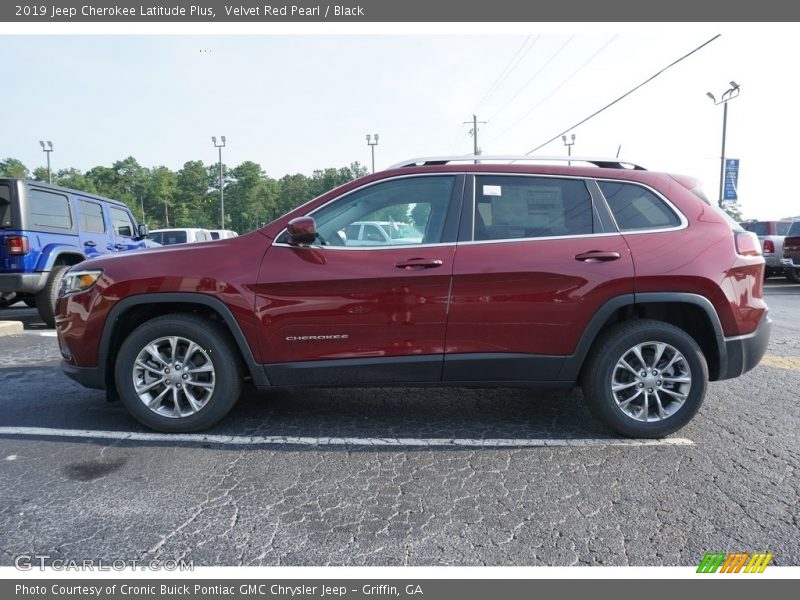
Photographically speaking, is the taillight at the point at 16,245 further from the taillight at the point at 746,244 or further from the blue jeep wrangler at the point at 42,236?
the taillight at the point at 746,244

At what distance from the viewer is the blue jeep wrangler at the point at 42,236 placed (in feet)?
23.5

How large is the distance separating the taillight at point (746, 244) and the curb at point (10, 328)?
8.72 m

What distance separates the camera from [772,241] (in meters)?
15.0

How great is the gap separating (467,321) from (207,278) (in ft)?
5.70

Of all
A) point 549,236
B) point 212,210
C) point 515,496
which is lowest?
point 515,496

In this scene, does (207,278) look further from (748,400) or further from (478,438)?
(748,400)

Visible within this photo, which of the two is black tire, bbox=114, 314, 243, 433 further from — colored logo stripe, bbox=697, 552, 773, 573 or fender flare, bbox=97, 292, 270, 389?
colored logo stripe, bbox=697, 552, 773, 573

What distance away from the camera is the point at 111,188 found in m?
88.7

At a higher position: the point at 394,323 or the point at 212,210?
the point at 212,210

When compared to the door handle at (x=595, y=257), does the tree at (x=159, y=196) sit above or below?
above

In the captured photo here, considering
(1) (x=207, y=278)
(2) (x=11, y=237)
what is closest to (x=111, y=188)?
(2) (x=11, y=237)

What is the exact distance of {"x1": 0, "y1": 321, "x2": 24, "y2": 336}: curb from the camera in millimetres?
7158

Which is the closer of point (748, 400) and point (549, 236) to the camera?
point (549, 236)

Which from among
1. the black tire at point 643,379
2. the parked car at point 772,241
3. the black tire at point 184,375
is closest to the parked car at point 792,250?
the parked car at point 772,241
